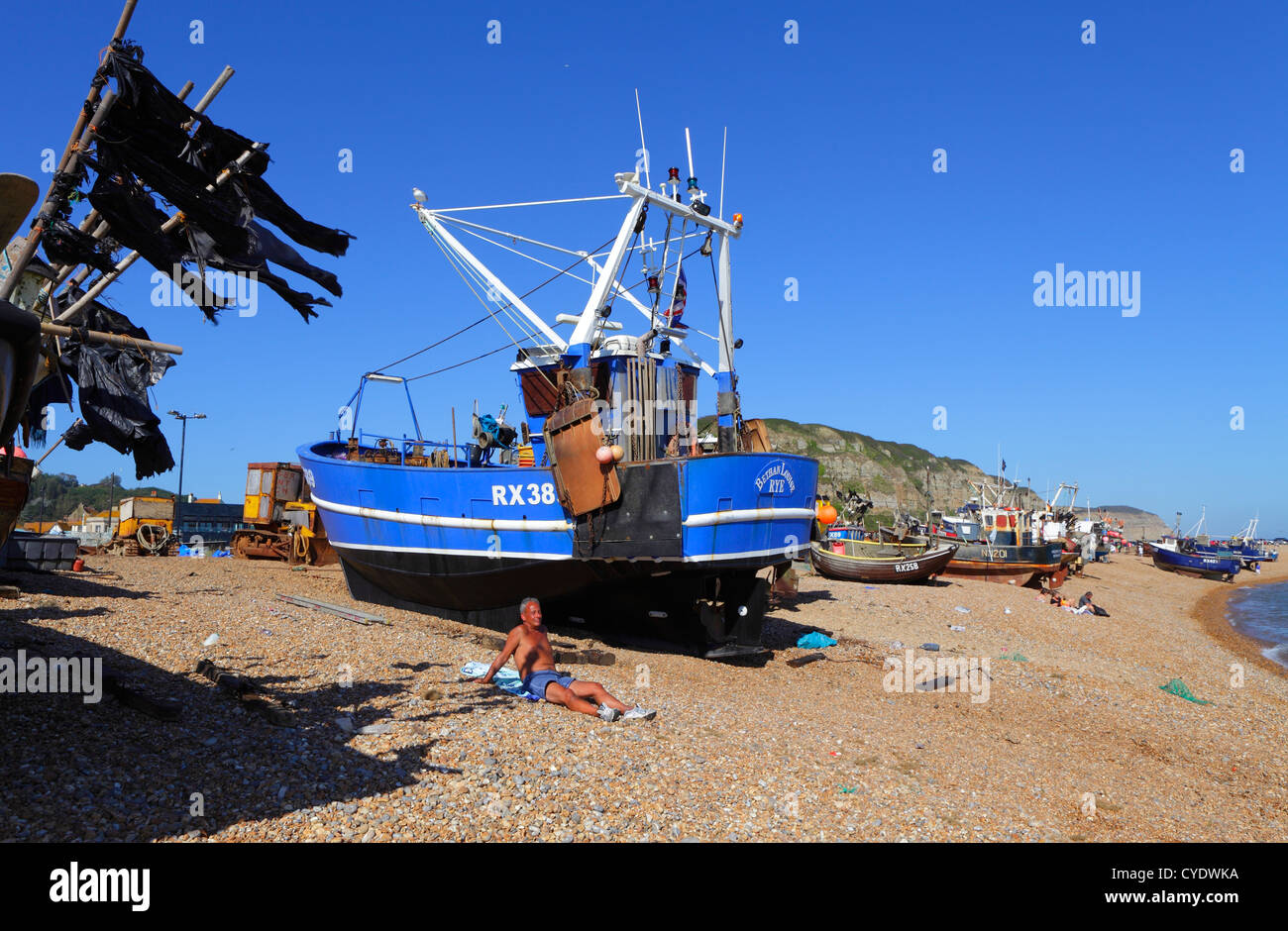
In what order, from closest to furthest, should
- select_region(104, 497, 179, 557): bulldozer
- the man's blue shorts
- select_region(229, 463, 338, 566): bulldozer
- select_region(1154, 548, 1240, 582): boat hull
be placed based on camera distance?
1. the man's blue shorts
2. select_region(229, 463, 338, 566): bulldozer
3. select_region(104, 497, 179, 557): bulldozer
4. select_region(1154, 548, 1240, 582): boat hull

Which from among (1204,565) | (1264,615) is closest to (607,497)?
(1264,615)

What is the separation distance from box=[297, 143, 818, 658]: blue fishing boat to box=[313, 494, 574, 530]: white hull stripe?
1.3 inches

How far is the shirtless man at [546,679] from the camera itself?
26.3ft

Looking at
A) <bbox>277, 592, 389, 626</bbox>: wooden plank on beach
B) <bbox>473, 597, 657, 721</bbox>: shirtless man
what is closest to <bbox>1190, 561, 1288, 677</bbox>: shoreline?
<bbox>473, 597, 657, 721</bbox>: shirtless man

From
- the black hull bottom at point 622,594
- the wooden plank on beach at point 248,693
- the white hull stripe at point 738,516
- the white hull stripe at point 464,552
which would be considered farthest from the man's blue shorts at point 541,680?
the white hull stripe at point 464,552

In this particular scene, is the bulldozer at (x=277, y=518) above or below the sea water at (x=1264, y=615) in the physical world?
above

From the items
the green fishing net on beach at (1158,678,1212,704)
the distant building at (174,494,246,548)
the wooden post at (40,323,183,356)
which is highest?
the wooden post at (40,323,183,356)

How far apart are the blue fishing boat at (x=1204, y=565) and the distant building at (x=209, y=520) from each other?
247 feet

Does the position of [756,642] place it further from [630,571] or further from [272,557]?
[272,557]

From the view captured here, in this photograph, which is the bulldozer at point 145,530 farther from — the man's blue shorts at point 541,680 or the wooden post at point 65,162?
the wooden post at point 65,162

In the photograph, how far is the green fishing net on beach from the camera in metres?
14.2

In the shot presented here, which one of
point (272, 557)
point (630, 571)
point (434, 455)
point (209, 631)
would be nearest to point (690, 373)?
point (630, 571)

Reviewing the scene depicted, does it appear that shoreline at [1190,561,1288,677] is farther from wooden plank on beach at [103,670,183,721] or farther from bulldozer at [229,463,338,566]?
bulldozer at [229,463,338,566]

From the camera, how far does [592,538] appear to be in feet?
39.5
